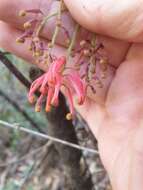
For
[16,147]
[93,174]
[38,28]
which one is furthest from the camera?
[16,147]

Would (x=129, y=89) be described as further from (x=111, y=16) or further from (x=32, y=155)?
(x=32, y=155)

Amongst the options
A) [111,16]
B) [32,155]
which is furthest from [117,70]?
[32,155]

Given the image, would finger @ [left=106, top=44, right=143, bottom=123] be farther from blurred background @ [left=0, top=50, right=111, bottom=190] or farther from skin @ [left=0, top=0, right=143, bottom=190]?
blurred background @ [left=0, top=50, right=111, bottom=190]

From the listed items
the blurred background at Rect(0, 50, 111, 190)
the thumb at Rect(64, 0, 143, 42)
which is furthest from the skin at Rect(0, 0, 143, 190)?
the blurred background at Rect(0, 50, 111, 190)

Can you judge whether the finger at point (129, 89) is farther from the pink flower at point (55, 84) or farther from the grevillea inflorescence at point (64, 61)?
the pink flower at point (55, 84)

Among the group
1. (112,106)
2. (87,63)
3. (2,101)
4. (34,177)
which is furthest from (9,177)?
(87,63)

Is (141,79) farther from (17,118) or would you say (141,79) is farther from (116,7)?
(17,118)
